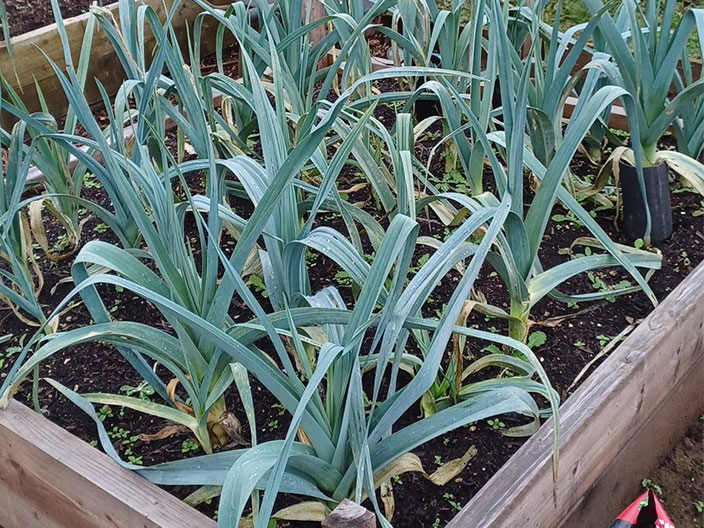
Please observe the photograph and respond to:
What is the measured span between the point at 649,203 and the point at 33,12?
248 centimetres

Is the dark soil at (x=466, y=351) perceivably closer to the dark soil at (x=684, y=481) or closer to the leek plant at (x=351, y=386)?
the leek plant at (x=351, y=386)

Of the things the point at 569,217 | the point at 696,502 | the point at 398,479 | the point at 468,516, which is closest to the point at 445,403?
the point at 398,479

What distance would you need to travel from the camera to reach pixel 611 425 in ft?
4.28

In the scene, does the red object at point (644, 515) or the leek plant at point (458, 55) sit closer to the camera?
the red object at point (644, 515)

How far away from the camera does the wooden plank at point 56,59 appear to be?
8.61ft

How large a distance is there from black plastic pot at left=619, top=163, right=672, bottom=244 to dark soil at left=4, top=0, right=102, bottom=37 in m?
2.22

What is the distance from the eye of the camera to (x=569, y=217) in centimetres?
181

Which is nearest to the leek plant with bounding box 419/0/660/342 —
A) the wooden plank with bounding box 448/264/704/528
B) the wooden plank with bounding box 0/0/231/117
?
the wooden plank with bounding box 448/264/704/528

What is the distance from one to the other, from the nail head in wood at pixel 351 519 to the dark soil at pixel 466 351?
0.28 m

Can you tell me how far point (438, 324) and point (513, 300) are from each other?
0.37m

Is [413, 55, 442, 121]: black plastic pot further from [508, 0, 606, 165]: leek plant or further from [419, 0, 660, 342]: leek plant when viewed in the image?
[419, 0, 660, 342]: leek plant

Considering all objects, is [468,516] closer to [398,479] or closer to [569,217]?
[398,479]

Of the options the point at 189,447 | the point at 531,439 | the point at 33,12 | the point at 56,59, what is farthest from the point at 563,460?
the point at 33,12

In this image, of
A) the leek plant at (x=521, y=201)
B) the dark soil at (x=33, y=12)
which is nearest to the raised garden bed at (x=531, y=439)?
the leek plant at (x=521, y=201)
